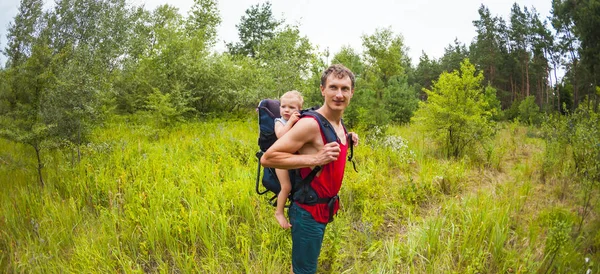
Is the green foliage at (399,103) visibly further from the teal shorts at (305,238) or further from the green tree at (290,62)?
the teal shorts at (305,238)

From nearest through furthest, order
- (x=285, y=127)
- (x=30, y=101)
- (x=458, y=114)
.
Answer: (x=285, y=127), (x=30, y=101), (x=458, y=114)

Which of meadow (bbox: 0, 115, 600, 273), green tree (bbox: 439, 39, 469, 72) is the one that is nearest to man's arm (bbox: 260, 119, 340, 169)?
meadow (bbox: 0, 115, 600, 273)

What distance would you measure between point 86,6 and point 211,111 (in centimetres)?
1277

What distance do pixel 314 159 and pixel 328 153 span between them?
0.11 m

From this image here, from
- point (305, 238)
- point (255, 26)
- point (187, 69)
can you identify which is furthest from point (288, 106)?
point (255, 26)

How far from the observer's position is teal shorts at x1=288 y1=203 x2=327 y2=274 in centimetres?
223

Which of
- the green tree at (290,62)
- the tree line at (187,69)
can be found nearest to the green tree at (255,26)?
the tree line at (187,69)

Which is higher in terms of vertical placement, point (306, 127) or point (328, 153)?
point (306, 127)

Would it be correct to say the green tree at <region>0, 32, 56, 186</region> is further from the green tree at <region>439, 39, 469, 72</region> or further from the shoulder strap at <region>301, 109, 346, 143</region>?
the green tree at <region>439, 39, 469, 72</region>

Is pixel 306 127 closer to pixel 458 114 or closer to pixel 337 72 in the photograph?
pixel 337 72

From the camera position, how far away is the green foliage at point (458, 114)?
285 inches

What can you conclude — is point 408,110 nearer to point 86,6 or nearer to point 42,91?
point 42,91

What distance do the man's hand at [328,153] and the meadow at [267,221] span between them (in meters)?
1.69

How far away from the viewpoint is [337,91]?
215 cm
